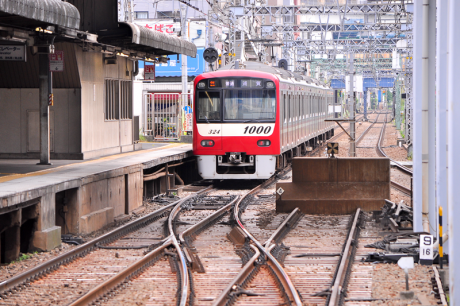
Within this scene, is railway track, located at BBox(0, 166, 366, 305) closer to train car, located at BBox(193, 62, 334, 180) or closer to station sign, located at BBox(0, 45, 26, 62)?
station sign, located at BBox(0, 45, 26, 62)

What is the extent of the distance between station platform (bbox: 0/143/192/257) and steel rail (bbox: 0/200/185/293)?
588 mm

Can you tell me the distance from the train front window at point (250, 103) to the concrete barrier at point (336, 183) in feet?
12.2

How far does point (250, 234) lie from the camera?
1030cm

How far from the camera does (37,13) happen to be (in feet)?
32.8

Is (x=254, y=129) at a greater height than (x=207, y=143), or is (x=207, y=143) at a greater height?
(x=254, y=129)

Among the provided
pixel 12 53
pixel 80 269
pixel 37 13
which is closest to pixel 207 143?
pixel 12 53

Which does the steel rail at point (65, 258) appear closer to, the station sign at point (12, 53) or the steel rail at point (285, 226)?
the steel rail at point (285, 226)

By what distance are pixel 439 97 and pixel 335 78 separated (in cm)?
6505

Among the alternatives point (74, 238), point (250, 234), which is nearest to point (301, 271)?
point (250, 234)

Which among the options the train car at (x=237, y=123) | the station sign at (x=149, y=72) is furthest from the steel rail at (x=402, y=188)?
the station sign at (x=149, y=72)

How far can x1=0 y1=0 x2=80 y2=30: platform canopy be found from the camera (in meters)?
9.34

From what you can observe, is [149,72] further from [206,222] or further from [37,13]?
[37,13]

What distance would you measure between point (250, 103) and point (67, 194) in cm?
685

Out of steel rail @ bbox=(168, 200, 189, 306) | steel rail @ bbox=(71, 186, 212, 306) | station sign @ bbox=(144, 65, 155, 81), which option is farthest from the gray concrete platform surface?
station sign @ bbox=(144, 65, 155, 81)
